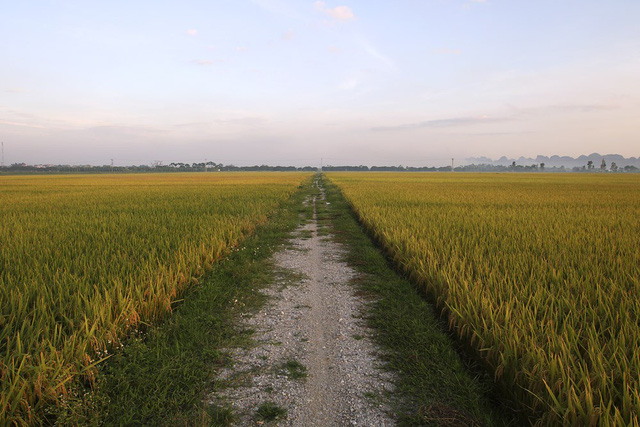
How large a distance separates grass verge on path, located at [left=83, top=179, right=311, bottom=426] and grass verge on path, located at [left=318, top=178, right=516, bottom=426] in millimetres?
1420

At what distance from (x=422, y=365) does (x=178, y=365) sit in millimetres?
2164

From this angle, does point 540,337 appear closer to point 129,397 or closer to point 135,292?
point 129,397

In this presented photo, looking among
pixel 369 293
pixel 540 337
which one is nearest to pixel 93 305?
pixel 369 293

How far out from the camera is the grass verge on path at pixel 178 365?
225 centimetres

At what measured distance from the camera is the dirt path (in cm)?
235

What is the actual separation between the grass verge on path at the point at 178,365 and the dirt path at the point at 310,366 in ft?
0.62

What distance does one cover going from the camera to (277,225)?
10.0 metres

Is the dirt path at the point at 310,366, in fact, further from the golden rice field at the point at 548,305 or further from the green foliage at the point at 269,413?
the golden rice field at the point at 548,305

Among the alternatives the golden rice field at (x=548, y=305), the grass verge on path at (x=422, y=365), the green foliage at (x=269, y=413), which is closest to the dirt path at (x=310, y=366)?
the green foliage at (x=269, y=413)

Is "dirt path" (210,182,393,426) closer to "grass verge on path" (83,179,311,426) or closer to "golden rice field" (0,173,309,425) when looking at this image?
"grass verge on path" (83,179,311,426)

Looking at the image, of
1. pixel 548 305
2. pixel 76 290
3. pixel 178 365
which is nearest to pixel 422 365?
pixel 548 305

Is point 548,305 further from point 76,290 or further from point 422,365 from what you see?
point 76,290

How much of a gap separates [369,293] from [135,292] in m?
3.07

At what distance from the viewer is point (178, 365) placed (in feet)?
9.22
